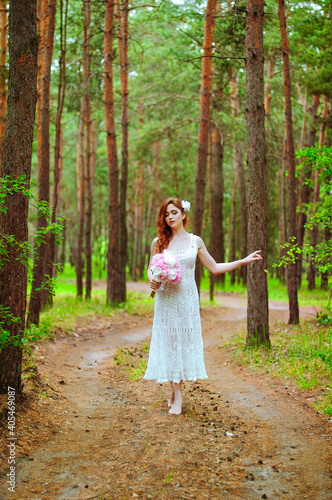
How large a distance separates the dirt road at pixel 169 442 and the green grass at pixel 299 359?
288 mm

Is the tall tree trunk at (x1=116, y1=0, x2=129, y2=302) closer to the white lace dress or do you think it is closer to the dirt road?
the dirt road

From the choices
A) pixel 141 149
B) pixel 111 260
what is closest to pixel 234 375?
pixel 111 260

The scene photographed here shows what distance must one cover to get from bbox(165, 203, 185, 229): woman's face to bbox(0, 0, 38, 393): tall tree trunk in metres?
1.67

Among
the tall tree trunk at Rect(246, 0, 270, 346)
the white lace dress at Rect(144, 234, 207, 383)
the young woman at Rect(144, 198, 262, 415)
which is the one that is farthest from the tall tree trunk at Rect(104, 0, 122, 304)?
the white lace dress at Rect(144, 234, 207, 383)

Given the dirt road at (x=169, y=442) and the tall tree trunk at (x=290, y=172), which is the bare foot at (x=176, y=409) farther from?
the tall tree trunk at (x=290, y=172)

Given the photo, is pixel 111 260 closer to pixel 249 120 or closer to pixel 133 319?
pixel 133 319

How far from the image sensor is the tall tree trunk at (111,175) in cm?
1495

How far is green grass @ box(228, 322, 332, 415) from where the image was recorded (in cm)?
637

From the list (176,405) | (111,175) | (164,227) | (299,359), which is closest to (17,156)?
(164,227)

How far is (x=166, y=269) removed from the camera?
5176 mm

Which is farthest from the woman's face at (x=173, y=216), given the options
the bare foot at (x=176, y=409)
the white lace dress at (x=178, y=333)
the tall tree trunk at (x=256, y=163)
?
the tall tree trunk at (x=256, y=163)

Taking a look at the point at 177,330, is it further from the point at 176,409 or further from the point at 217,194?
the point at 217,194

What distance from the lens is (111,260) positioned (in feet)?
51.8

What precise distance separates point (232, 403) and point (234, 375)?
5.63 ft
